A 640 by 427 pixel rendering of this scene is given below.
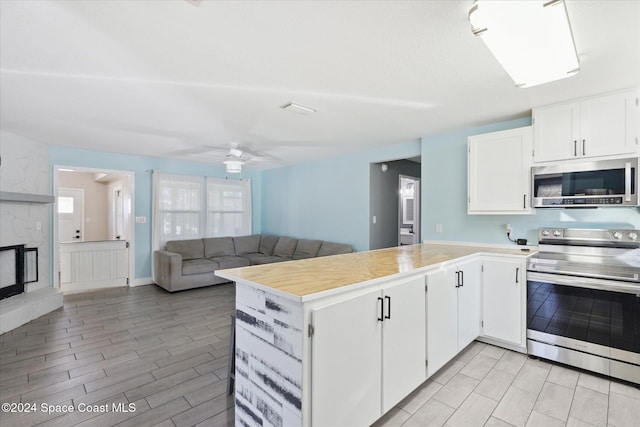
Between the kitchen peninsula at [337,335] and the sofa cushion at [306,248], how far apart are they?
310 cm

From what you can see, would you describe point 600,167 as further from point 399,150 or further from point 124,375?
point 124,375

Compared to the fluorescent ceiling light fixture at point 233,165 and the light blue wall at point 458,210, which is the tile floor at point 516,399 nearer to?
the light blue wall at point 458,210

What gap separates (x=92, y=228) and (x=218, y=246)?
3.66 meters

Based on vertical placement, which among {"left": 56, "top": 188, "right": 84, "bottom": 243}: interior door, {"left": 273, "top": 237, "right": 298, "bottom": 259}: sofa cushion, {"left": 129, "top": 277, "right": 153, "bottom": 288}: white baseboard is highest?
{"left": 56, "top": 188, "right": 84, "bottom": 243}: interior door

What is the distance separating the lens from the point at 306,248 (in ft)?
18.6

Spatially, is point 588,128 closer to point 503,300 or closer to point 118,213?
point 503,300

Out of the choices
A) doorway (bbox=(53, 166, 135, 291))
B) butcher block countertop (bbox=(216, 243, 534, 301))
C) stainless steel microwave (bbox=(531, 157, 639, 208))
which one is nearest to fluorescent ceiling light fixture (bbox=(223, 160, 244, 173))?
butcher block countertop (bbox=(216, 243, 534, 301))

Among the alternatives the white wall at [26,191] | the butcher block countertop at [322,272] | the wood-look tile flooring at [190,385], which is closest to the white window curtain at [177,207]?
the white wall at [26,191]

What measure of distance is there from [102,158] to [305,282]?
17.2ft

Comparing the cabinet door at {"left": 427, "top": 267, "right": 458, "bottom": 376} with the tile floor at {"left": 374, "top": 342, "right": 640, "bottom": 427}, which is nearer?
the tile floor at {"left": 374, "top": 342, "right": 640, "bottom": 427}

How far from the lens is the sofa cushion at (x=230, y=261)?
216 inches

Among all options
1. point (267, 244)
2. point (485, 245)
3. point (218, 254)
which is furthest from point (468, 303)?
point (218, 254)

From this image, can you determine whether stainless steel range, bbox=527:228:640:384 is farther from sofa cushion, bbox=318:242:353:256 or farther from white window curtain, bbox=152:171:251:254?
white window curtain, bbox=152:171:251:254

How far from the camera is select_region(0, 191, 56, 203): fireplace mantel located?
3604mm
